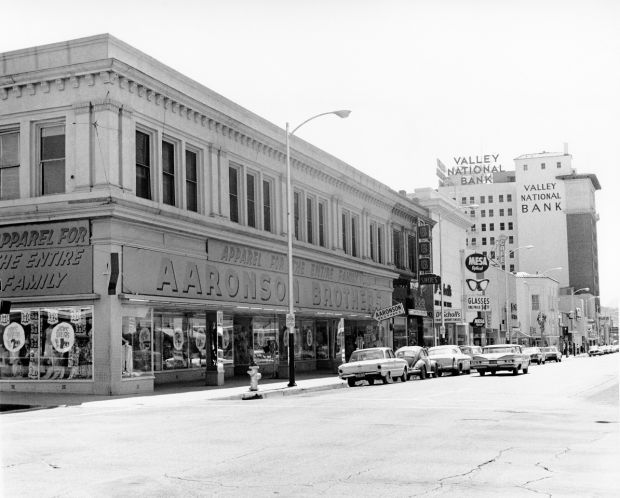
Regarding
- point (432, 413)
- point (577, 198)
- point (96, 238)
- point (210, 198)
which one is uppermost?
point (577, 198)

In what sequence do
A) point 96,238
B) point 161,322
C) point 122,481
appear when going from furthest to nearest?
point 161,322
point 96,238
point 122,481

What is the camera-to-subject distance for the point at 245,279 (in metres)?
38.0

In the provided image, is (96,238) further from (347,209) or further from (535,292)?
(535,292)

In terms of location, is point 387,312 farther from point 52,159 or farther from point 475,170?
point 475,170

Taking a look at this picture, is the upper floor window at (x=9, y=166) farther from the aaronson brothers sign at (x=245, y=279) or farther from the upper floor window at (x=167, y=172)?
the upper floor window at (x=167, y=172)

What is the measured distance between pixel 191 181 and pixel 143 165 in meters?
3.70

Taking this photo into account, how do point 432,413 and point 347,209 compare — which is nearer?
point 432,413

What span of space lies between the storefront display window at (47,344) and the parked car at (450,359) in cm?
1984

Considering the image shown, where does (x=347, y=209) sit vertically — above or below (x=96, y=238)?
above

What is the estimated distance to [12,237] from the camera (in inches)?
1184

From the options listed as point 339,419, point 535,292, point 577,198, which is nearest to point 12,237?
point 339,419

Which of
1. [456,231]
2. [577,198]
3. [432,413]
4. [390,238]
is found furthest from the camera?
[577,198]

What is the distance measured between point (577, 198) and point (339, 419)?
562 ft

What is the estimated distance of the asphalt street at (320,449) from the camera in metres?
10.5
